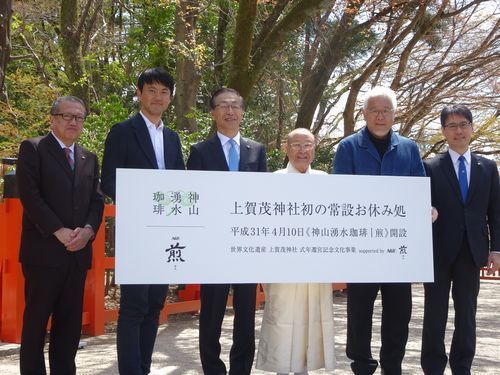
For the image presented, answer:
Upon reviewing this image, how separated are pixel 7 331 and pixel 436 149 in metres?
12.6

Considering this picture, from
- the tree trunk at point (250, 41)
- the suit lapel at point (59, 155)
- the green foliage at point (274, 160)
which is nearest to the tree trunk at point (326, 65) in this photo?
the green foliage at point (274, 160)

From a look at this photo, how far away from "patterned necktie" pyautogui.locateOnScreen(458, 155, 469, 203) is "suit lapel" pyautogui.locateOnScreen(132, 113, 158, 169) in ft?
6.46

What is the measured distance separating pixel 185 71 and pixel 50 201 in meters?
6.73

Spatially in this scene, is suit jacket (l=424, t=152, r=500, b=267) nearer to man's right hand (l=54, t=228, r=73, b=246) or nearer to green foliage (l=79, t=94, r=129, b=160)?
man's right hand (l=54, t=228, r=73, b=246)

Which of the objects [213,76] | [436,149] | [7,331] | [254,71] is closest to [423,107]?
[436,149]

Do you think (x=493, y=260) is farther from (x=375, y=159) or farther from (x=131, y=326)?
(x=131, y=326)

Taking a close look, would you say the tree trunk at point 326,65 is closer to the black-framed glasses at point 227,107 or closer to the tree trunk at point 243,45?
the tree trunk at point 243,45

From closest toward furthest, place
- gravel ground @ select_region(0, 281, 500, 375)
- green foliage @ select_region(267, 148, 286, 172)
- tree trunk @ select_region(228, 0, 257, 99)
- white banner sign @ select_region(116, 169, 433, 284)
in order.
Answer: white banner sign @ select_region(116, 169, 433, 284)
gravel ground @ select_region(0, 281, 500, 375)
tree trunk @ select_region(228, 0, 257, 99)
green foliage @ select_region(267, 148, 286, 172)

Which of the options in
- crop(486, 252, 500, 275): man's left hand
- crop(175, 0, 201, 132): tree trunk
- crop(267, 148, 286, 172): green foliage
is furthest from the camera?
crop(267, 148, 286, 172): green foliage

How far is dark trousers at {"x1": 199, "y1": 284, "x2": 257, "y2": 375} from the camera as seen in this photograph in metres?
3.84

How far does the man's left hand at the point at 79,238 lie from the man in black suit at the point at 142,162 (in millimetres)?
267

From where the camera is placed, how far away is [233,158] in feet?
13.0

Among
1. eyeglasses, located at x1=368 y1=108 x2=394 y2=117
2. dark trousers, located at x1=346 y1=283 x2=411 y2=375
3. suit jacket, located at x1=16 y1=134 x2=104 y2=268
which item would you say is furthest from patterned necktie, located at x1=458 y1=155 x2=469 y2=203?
suit jacket, located at x1=16 y1=134 x2=104 y2=268

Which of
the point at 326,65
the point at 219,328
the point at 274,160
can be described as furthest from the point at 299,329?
the point at 326,65
